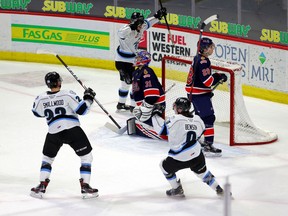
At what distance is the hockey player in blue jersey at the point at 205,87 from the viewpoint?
7.64 m

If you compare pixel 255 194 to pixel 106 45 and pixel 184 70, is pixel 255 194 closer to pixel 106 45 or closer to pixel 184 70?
pixel 184 70

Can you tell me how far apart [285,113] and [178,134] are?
3402 mm

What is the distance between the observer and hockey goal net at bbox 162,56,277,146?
26.5ft

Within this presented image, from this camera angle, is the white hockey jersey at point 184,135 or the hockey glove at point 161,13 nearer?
the white hockey jersey at point 184,135

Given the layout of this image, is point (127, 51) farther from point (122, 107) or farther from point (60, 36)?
point (60, 36)

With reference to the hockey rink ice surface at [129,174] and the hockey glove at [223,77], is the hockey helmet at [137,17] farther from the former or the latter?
the hockey glove at [223,77]

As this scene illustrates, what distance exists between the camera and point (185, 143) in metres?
6.29

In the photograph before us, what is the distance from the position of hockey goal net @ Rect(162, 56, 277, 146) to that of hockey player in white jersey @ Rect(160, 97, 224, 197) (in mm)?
1757

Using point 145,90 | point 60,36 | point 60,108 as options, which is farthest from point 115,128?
point 60,36

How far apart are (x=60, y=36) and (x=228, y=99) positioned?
4.38 meters

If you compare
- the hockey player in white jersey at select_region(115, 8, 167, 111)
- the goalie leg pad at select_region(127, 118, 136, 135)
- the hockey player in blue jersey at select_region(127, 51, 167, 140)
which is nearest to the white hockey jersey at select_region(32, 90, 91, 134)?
the hockey player in blue jersey at select_region(127, 51, 167, 140)

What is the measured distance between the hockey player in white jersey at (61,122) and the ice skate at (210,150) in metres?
1.49

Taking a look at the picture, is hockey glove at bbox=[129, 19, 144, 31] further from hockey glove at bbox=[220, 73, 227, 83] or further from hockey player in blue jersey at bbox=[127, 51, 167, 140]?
hockey glove at bbox=[220, 73, 227, 83]

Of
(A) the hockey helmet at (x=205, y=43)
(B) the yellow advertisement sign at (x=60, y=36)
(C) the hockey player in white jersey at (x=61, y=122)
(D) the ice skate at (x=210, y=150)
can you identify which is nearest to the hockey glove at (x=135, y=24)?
(A) the hockey helmet at (x=205, y=43)
